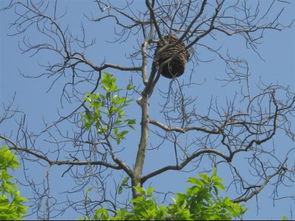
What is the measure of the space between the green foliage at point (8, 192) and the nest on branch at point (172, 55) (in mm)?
1609

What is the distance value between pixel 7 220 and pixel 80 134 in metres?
1.51

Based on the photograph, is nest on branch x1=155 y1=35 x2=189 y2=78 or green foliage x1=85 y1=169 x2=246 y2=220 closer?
green foliage x1=85 y1=169 x2=246 y2=220

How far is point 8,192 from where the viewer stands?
5.17m

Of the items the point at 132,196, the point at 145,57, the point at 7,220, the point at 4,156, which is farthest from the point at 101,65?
the point at 7,220

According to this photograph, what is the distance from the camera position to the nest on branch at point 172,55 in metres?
6.11

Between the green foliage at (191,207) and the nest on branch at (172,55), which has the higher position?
the nest on branch at (172,55)

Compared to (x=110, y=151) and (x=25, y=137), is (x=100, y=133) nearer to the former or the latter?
(x=110, y=151)

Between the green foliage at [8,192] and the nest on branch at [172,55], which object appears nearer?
the green foliage at [8,192]

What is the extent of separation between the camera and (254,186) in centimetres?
575

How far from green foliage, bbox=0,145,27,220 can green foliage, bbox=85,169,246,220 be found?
69 centimetres

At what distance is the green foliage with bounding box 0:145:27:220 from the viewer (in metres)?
4.70

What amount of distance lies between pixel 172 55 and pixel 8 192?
2.06m

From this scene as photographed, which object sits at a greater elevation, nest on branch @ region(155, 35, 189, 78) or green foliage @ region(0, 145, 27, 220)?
nest on branch @ region(155, 35, 189, 78)

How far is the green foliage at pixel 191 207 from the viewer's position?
13.9ft
